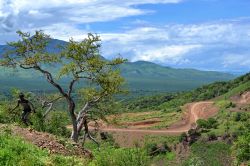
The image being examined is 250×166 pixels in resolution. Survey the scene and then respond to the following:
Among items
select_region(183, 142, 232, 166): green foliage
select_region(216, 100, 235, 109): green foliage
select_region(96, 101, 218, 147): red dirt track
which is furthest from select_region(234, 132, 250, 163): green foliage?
select_region(216, 100, 235, 109): green foliage

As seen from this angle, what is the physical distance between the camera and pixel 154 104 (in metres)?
154

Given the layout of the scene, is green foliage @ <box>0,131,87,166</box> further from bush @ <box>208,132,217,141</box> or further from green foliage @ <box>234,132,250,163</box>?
bush @ <box>208,132,217,141</box>

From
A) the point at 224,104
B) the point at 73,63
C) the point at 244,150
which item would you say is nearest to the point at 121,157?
the point at 73,63

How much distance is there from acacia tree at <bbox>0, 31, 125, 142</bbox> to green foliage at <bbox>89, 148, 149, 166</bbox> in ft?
37.2

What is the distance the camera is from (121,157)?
78.5 feet

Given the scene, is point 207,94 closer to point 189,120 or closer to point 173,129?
point 189,120

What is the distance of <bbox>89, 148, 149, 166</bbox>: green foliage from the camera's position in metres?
23.4

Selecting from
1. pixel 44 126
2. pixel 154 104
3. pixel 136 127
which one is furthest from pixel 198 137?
pixel 154 104

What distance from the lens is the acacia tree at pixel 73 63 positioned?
3556 cm

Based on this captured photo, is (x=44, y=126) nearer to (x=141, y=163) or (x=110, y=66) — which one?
(x=110, y=66)

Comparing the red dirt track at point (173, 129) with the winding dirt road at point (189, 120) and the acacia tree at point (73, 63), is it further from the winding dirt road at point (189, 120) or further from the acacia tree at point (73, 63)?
the acacia tree at point (73, 63)

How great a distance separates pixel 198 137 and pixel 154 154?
7.80 meters

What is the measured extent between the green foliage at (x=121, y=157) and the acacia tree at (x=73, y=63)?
1135 centimetres

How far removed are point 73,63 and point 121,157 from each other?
1335 cm
